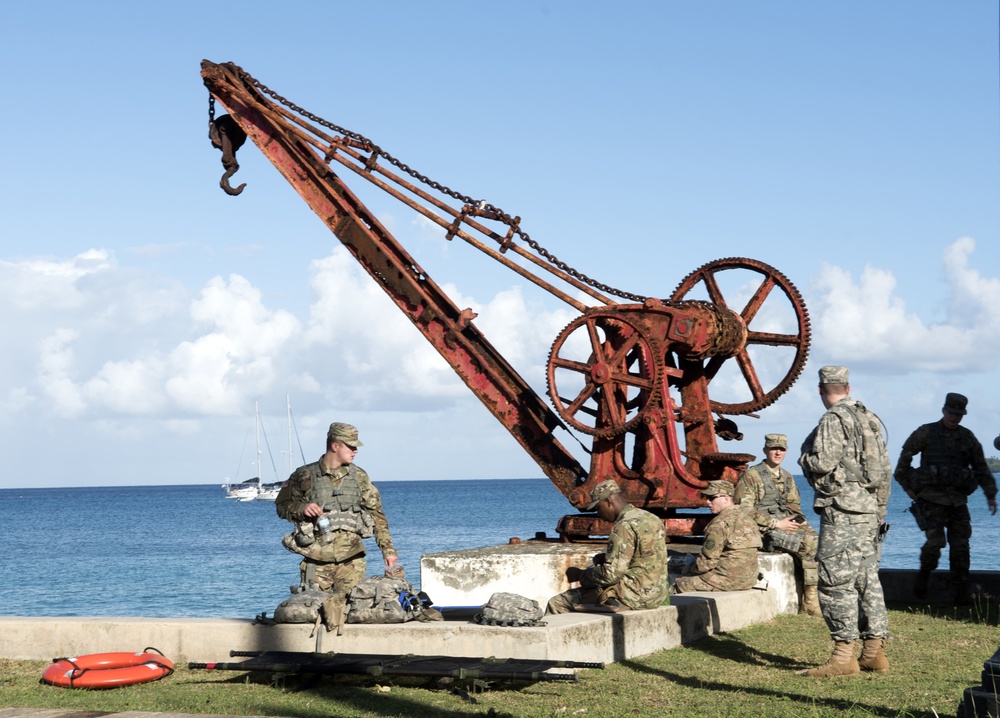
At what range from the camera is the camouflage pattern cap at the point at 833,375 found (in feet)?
27.0

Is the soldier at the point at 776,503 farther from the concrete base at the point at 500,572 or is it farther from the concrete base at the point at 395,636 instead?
the concrete base at the point at 395,636

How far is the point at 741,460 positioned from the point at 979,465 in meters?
2.93

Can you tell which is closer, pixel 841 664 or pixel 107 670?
pixel 841 664

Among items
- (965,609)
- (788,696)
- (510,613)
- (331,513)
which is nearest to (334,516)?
(331,513)

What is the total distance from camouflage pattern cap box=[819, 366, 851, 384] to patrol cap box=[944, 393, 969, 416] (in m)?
3.87

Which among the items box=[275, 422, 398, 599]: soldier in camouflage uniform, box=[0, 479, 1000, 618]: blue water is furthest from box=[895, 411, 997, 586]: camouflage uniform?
box=[0, 479, 1000, 618]: blue water

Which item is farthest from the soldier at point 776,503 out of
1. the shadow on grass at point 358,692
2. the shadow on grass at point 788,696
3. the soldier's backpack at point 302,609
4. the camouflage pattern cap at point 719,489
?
the shadow on grass at point 358,692

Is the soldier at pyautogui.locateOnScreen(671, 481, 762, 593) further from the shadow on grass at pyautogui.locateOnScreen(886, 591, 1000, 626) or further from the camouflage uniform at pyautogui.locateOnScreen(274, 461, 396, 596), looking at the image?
the camouflage uniform at pyautogui.locateOnScreen(274, 461, 396, 596)

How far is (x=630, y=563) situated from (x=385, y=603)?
5.99 ft

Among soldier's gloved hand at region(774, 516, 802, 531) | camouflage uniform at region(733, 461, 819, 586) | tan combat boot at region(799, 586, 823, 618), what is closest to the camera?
tan combat boot at region(799, 586, 823, 618)

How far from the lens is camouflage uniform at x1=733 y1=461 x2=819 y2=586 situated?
12242mm

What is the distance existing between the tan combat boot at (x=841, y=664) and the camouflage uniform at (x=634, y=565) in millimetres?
1628

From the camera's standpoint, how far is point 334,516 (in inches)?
378

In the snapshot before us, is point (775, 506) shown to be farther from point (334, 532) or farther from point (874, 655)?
point (334, 532)
